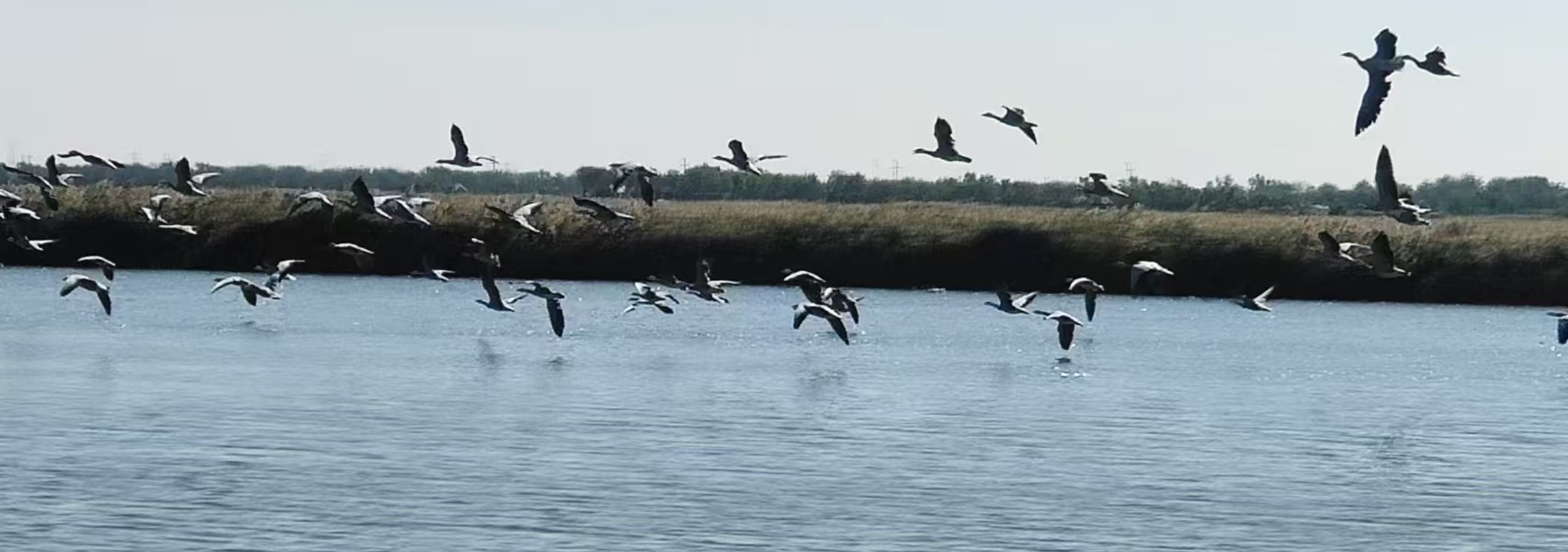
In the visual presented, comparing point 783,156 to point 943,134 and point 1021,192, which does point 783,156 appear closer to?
point 943,134

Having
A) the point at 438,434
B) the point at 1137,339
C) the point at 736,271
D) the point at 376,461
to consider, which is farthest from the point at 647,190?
the point at 736,271

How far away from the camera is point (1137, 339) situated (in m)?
57.2

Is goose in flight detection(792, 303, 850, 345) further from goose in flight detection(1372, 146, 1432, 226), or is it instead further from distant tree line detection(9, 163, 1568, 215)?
distant tree line detection(9, 163, 1568, 215)

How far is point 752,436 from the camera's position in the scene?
35531mm

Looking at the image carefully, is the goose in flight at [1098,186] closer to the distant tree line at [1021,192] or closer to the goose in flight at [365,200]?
the goose in flight at [365,200]

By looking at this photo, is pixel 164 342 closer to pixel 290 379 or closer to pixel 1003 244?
pixel 290 379

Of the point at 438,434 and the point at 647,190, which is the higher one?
the point at 647,190

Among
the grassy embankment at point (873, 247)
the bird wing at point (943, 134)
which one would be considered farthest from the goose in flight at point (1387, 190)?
the grassy embankment at point (873, 247)

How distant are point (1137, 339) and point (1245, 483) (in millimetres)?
25108

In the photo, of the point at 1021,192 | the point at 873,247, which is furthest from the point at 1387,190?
the point at 1021,192

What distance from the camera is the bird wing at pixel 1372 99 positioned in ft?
96.1

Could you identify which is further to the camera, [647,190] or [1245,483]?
[647,190]

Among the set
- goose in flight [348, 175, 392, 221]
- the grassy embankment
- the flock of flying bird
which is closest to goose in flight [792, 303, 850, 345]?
the flock of flying bird

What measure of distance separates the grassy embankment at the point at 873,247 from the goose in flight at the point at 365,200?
3632 centimetres
